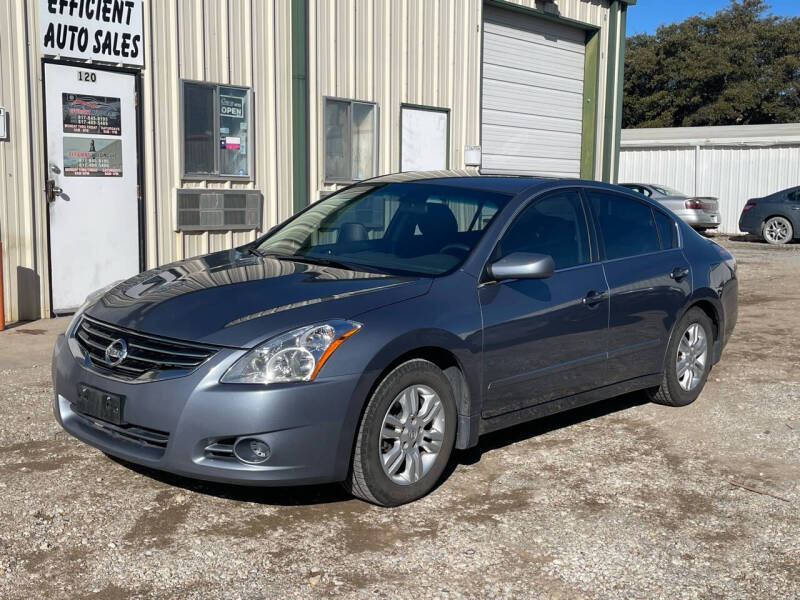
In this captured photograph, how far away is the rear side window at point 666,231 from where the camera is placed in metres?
6.15

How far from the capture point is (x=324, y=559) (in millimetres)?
3719

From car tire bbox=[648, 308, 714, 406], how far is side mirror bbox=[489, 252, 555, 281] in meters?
1.75

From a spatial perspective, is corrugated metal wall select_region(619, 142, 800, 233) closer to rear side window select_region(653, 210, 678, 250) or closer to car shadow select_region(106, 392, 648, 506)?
rear side window select_region(653, 210, 678, 250)

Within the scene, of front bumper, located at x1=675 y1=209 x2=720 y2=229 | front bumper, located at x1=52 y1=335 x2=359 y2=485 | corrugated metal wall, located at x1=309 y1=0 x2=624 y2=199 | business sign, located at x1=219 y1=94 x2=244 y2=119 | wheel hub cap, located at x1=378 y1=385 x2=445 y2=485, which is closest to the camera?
front bumper, located at x1=52 y1=335 x2=359 y2=485

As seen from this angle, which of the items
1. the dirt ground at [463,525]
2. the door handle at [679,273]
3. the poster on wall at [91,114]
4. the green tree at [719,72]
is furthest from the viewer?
the green tree at [719,72]

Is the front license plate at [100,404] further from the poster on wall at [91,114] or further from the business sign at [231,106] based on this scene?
the business sign at [231,106]

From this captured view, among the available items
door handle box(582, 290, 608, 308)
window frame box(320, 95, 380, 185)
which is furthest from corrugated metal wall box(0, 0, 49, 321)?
door handle box(582, 290, 608, 308)

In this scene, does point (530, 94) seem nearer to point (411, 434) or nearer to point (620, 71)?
point (620, 71)

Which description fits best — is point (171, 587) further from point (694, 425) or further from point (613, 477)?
point (694, 425)

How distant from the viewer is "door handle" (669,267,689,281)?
19.6ft

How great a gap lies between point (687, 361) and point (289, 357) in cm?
340

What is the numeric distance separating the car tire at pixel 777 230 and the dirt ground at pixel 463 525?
59.0 feet

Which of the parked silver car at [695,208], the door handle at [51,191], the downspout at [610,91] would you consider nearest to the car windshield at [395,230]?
the door handle at [51,191]

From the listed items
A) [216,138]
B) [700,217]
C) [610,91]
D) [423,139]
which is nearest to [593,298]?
[216,138]
